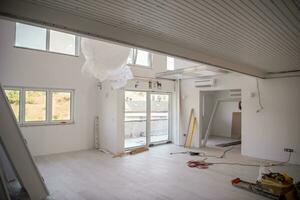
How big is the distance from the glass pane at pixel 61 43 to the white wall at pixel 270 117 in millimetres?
4710

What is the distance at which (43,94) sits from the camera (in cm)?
598

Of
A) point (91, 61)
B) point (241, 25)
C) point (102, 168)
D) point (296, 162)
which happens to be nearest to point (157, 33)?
point (241, 25)

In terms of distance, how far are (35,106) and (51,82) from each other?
2.58ft

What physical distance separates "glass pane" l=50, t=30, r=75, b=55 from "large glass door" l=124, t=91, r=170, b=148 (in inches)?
85.1

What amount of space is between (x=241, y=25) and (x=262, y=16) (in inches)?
10.4

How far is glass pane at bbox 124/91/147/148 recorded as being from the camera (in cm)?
682

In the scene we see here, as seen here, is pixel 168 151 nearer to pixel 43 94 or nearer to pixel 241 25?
pixel 43 94

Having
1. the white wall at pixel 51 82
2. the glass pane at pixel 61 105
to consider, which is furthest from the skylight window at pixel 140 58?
the glass pane at pixel 61 105

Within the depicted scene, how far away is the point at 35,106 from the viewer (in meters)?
5.85

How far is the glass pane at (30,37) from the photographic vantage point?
5508mm

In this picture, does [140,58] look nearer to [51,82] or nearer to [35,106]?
[51,82]

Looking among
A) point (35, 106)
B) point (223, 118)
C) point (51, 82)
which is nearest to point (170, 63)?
point (223, 118)

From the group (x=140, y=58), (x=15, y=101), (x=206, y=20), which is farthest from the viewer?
(x=140, y=58)

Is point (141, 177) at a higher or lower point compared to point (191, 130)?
lower
